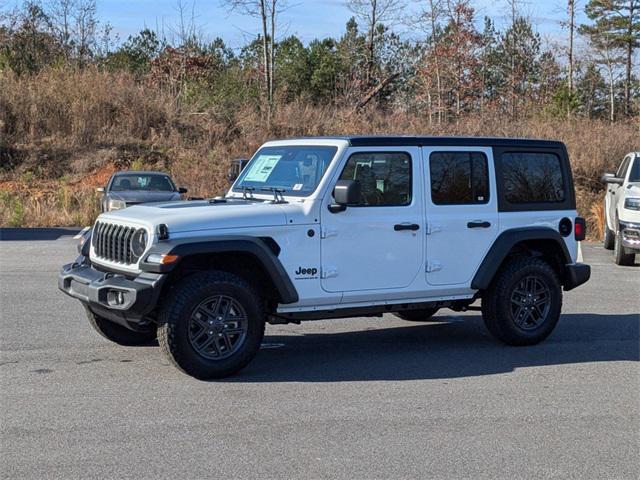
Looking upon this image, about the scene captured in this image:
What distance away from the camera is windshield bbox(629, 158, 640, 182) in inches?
623

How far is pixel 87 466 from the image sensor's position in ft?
17.0

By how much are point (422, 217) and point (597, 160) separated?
19.6m

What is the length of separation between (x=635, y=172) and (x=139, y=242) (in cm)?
1139

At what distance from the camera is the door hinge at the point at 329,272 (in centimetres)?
755

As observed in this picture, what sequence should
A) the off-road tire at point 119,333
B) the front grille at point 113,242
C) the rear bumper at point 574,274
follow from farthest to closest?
the rear bumper at point 574,274 → the off-road tire at point 119,333 → the front grille at point 113,242

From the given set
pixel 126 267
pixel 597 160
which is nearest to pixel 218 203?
pixel 126 267

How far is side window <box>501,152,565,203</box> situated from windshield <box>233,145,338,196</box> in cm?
196

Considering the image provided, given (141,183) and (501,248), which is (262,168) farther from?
(141,183)

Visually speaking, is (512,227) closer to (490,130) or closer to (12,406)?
(12,406)

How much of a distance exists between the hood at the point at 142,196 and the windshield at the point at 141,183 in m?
0.37

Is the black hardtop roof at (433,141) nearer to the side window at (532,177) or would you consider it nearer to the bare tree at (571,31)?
the side window at (532,177)

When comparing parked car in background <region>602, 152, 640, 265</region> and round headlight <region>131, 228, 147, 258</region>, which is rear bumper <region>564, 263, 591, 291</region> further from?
parked car in background <region>602, 152, 640, 265</region>

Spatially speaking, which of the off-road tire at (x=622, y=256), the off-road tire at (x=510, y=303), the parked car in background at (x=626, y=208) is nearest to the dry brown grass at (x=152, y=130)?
the parked car in background at (x=626, y=208)

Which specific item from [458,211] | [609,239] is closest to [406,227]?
[458,211]
